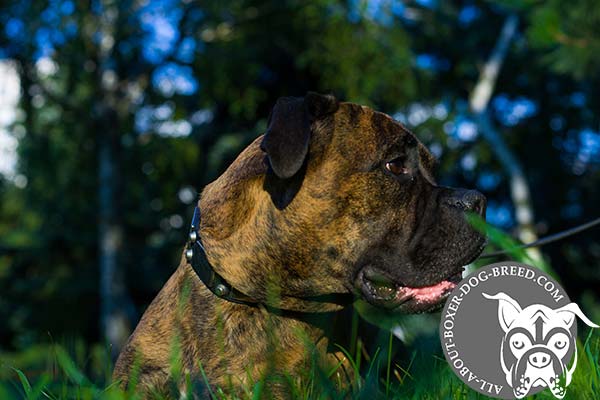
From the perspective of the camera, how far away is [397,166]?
3965 millimetres

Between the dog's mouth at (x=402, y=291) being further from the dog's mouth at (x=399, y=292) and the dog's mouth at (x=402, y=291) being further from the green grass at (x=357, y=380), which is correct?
the green grass at (x=357, y=380)

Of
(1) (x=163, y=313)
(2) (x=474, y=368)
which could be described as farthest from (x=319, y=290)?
(2) (x=474, y=368)

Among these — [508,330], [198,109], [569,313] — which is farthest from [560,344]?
[198,109]

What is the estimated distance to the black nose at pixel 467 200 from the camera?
377cm

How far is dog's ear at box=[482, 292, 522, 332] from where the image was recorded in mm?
2641

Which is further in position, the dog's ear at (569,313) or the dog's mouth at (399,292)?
the dog's mouth at (399,292)

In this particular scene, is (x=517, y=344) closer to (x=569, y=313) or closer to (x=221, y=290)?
(x=569, y=313)

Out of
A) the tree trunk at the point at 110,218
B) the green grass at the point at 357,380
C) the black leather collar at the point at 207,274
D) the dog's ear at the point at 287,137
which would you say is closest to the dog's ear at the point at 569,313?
the green grass at the point at 357,380

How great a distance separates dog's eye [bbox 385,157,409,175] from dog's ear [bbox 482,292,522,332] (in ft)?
4.44

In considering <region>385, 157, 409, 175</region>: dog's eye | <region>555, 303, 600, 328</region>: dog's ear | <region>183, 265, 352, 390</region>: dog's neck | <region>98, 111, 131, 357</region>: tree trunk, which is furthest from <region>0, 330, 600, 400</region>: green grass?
<region>98, 111, 131, 357</region>: tree trunk

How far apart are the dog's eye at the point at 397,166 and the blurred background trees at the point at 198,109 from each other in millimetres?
5180

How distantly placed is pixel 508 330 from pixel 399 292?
113 centimetres

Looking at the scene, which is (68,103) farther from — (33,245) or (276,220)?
(276,220)

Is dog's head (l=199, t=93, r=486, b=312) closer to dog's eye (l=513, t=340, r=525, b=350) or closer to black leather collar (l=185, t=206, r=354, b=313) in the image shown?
black leather collar (l=185, t=206, r=354, b=313)
